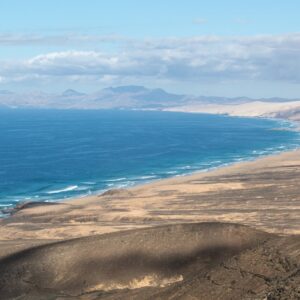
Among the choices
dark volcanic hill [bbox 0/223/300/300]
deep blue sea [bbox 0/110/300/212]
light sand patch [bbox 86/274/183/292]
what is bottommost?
deep blue sea [bbox 0/110/300/212]

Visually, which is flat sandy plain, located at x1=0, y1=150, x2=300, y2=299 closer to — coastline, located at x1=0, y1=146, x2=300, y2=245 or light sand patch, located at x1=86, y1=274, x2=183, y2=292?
light sand patch, located at x1=86, y1=274, x2=183, y2=292

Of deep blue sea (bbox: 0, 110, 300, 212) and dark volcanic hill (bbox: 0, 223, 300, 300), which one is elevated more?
dark volcanic hill (bbox: 0, 223, 300, 300)

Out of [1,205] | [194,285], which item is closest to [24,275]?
[194,285]

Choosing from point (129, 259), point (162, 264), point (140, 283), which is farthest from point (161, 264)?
point (129, 259)

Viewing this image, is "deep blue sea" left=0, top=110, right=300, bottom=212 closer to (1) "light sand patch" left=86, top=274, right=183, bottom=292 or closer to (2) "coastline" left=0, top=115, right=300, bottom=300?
(2) "coastline" left=0, top=115, right=300, bottom=300

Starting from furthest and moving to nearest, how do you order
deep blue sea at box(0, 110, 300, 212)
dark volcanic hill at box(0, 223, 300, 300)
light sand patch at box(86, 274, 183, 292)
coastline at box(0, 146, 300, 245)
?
1. deep blue sea at box(0, 110, 300, 212)
2. coastline at box(0, 146, 300, 245)
3. light sand patch at box(86, 274, 183, 292)
4. dark volcanic hill at box(0, 223, 300, 300)

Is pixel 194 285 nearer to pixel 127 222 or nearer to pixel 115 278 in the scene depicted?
pixel 115 278

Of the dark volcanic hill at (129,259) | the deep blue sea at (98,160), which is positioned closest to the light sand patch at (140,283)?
the dark volcanic hill at (129,259)

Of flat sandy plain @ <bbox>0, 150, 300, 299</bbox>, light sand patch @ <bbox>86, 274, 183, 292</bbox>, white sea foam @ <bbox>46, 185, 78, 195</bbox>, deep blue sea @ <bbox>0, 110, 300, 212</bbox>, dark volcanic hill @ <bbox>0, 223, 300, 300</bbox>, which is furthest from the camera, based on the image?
deep blue sea @ <bbox>0, 110, 300, 212</bbox>

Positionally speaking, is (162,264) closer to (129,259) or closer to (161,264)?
(161,264)

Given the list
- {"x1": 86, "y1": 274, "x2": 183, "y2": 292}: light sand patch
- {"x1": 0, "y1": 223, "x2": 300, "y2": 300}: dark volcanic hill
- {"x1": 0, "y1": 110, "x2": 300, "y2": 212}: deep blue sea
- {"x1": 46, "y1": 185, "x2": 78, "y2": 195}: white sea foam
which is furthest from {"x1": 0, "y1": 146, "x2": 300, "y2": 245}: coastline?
{"x1": 86, "y1": 274, "x2": 183, "y2": 292}: light sand patch

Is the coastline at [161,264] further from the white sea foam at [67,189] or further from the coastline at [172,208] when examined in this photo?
the white sea foam at [67,189]

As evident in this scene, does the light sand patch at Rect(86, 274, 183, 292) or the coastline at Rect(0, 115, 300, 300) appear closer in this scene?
the coastline at Rect(0, 115, 300, 300)

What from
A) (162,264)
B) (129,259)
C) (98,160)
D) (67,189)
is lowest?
(98,160)
